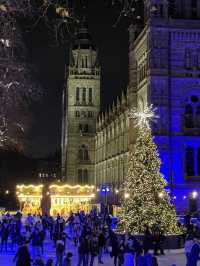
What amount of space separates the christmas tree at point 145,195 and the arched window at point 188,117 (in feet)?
80.8

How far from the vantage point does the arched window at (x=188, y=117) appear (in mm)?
47781

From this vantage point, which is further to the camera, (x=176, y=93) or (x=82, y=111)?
(x=82, y=111)

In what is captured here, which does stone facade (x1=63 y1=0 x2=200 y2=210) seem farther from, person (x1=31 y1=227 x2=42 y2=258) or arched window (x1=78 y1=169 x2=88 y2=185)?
arched window (x1=78 y1=169 x2=88 y2=185)

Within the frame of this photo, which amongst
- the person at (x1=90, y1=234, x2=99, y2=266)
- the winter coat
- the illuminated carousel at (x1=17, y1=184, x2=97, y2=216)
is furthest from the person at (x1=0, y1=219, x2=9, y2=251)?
the illuminated carousel at (x1=17, y1=184, x2=97, y2=216)

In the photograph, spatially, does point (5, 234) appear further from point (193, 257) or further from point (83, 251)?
point (193, 257)

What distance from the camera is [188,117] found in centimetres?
4794

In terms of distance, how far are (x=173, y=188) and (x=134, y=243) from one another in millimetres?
28759

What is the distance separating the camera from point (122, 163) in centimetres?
6594

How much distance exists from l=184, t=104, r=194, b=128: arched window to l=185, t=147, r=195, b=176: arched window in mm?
2199

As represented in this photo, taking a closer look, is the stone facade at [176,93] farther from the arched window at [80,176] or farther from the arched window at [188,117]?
the arched window at [80,176]

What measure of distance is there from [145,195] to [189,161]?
2469cm

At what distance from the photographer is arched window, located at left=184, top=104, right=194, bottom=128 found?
4778 cm

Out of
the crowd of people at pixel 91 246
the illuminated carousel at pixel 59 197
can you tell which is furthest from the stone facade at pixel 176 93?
the crowd of people at pixel 91 246

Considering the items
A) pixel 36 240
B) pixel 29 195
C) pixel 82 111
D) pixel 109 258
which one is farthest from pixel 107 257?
pixel 82 111
